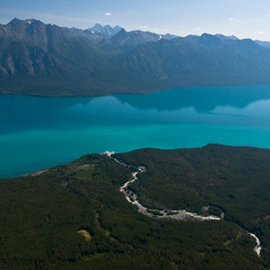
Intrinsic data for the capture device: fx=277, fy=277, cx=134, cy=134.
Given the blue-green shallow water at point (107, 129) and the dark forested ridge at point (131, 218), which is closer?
the dark forested ridge at point (131, 218)

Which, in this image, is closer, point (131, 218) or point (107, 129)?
point (131, 218)

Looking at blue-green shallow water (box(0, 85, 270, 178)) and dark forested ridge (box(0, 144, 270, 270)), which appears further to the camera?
blue-green shallow water (box(0, 85, 270, 178))

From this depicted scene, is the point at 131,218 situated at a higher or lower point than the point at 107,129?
lower

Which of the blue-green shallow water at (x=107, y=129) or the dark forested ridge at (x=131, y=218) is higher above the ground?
the blue-green shallow water at (x=107, y=129)

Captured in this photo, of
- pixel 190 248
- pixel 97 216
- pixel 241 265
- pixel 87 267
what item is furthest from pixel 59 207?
pixel 241 265

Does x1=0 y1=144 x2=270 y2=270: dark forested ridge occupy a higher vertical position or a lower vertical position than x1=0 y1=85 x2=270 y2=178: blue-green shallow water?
lower
